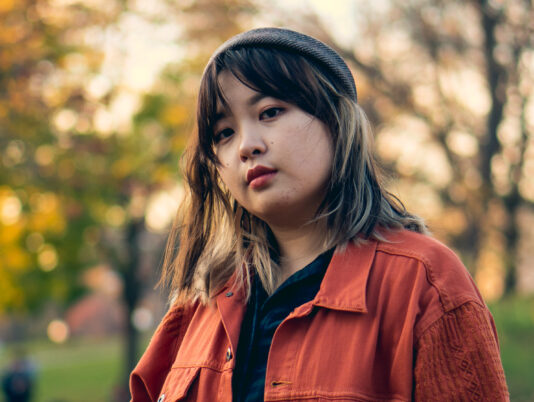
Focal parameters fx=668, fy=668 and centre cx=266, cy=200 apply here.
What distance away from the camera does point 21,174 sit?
12.1 meters

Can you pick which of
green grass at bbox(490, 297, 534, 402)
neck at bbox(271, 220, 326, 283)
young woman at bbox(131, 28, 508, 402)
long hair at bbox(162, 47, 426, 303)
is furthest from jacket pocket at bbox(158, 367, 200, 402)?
green grass at bbox(490, 297, 534, 402)

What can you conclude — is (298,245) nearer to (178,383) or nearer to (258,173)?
(258,173)

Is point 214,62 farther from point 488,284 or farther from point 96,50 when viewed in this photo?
point 488,284

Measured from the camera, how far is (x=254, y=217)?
218 cm

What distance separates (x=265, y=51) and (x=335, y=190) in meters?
0.43

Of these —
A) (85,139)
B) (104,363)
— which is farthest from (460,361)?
(104,363)

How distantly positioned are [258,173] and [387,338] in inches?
21.7

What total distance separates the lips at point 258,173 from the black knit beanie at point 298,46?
34cm

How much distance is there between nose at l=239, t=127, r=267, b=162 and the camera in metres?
1.77

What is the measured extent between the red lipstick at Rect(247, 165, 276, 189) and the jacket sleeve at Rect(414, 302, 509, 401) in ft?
1.89

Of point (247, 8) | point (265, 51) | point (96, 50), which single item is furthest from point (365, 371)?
point (96, 50)

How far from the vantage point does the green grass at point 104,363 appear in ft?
29.2

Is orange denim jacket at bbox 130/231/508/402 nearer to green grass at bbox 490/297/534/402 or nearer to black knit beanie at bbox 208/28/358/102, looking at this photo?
black knit beanie at bbox 208/28/358/102

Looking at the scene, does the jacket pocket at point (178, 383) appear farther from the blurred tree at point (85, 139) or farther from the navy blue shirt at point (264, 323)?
the blurred tree at point (85, 139)
